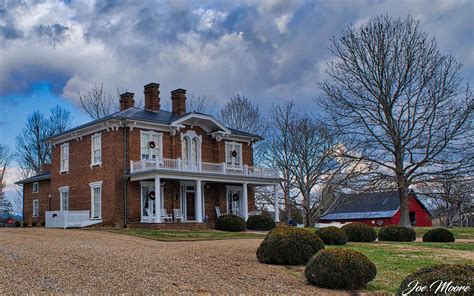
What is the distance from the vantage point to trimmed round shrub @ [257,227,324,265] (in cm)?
1482

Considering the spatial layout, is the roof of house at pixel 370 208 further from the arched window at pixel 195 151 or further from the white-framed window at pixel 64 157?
the white-framed window at pixel 64 157

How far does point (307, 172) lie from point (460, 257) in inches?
1013

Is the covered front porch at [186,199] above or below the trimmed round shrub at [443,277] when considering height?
above

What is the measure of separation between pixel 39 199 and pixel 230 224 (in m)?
17.0

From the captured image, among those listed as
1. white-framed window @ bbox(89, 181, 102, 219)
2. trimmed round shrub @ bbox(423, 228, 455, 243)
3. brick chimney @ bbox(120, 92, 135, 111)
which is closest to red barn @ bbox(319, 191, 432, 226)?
brick chimney @ bbox(120, 92, 135, 111)

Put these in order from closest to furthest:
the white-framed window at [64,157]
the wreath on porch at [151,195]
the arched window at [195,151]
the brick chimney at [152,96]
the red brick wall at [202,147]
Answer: the red brick wall at [202,147]
the wreath on porch at [151,195]
the arched window at [195,151]
the white-framed window at [64,157]
the brick chimney at [152,96]

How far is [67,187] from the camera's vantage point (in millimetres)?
34094

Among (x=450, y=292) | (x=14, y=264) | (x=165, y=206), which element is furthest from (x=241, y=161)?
(x=450, y=292)

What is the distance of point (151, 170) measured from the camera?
94.8 ft

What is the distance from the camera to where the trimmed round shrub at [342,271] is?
1195cm

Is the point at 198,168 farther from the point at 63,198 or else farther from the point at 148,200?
the point at 63,198

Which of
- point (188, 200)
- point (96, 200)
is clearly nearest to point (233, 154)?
point (188, 200)

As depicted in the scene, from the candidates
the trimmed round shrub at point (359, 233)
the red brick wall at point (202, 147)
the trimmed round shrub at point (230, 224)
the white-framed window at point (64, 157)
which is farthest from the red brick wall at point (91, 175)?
the trimmed round shrub at point (359, 233)

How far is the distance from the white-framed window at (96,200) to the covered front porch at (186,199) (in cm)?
206
